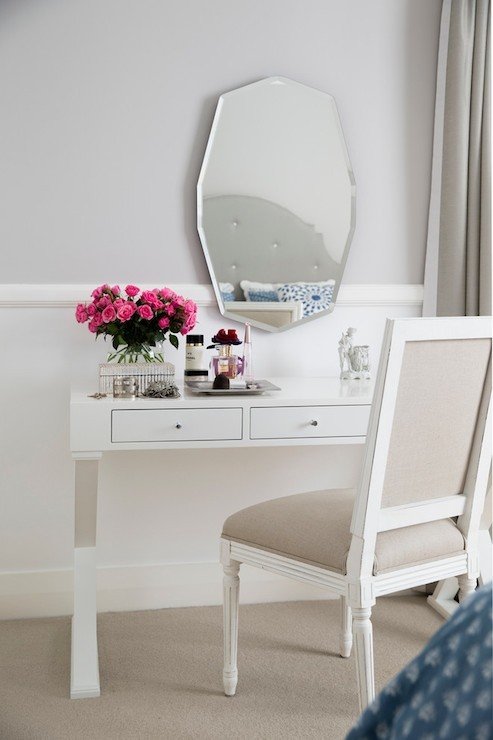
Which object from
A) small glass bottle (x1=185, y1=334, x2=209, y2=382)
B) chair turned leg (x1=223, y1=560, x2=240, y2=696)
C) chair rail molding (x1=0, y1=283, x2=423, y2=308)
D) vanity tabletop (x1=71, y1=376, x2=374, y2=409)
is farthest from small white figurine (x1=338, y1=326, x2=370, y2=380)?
chair turned leg (x1=223, y1=560, x2=240, y2=696)

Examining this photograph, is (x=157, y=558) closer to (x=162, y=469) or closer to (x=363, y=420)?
(x=162, y=469)

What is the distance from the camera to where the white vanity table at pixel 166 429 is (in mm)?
2355

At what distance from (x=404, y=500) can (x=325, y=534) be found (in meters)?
0.20

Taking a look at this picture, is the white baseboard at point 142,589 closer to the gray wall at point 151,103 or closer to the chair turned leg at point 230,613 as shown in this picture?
the chair turned leg at point 230,613

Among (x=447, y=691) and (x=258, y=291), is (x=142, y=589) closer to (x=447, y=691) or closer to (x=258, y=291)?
(x=258, y=291)

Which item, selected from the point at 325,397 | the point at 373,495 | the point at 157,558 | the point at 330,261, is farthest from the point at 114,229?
the point at 373,495

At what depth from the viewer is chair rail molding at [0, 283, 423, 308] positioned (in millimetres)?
2787

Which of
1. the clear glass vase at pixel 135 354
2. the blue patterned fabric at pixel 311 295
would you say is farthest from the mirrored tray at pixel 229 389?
the blue patterned fabric at pixel 311 295

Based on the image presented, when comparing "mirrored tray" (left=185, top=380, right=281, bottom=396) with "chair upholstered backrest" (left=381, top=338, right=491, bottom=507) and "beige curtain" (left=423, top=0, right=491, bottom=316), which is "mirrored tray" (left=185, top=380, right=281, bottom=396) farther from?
"beige curtain" (left=423, top=0, right=491, bottom=316)

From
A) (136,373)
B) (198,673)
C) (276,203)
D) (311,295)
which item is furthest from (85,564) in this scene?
(276,203)

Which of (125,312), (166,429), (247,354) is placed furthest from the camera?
(247,354)

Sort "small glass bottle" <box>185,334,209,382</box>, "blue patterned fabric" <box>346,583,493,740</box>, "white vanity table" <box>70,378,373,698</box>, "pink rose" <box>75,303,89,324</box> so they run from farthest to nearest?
"small glass bottle" <box>185,334,209,382</box>
"pink rose" <box>75,303,89,324</box>
"white vanity table" <box>70,378,373,698</box>
"blue patterned fabric" <box>346,583,493,740</box>

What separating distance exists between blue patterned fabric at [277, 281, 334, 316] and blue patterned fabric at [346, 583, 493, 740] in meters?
1.78

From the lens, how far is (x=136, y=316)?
2.55m
